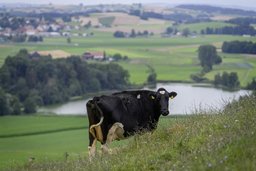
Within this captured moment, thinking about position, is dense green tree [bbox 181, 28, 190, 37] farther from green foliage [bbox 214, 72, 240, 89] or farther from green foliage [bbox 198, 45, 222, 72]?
green foliage [bbox 214, 72, 240, 89]

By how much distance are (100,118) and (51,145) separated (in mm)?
21929

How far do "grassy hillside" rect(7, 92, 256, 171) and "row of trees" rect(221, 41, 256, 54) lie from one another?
8027 centimetres

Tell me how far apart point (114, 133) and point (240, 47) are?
88.3 m

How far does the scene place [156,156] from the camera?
7.37 meters

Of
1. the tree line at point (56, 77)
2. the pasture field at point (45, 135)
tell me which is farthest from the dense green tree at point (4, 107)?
the pasture field at point (45, 135)

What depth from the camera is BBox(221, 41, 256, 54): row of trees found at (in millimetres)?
89000

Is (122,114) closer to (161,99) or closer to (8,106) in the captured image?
(161,99)

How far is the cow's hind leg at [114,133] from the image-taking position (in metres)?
10.7

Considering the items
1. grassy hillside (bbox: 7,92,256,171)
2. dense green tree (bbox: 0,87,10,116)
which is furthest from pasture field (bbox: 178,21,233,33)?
grassy hillside (bbox: 7,92,256,171)

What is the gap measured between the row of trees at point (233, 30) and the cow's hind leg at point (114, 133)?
111 meters

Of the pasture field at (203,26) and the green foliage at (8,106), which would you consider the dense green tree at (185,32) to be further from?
the green foliage at (8,106)

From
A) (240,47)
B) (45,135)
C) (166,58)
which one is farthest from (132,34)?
(45,135)

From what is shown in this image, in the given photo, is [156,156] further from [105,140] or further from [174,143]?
[105,140]

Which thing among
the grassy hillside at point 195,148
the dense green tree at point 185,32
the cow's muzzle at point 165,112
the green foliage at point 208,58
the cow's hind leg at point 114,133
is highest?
the grassy hillside at point 195,148
